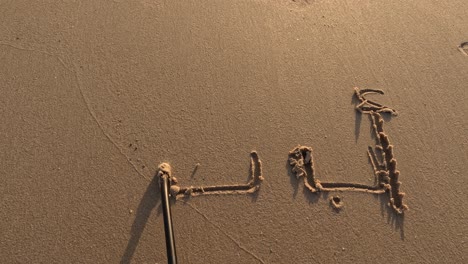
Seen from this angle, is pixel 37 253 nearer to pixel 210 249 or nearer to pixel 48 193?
pixel 48 193

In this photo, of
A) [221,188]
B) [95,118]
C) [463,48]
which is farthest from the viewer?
[463,48]

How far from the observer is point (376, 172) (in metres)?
1.81

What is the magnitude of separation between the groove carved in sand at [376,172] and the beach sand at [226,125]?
34 mm

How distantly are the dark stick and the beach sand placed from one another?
0.07 meters

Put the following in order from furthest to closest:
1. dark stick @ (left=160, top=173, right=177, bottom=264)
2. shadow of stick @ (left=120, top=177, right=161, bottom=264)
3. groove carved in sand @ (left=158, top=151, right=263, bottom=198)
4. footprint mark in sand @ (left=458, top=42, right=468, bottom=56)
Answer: footprint mark in sand @ (left=458, top=42, right=468, bottom=56)
groove carved in sand @ (left=158, top=151, right=263, bottom=198)
shadow of stick @ (left=120, top=177, right=161, bottom=264)
dark stick @ (left=160, top=173, right=177, bottom=264)

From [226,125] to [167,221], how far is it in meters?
0.56

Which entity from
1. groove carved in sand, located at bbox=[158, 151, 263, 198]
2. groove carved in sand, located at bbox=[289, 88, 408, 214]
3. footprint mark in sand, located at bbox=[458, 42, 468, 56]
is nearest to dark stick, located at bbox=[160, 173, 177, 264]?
groove carved in sand, located at bbox=[158, 151, 263, 198]

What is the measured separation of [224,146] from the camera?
6.00 ft

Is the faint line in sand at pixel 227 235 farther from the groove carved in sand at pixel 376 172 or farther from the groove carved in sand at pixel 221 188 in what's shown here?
the groove carved in sand at pixel 376 172

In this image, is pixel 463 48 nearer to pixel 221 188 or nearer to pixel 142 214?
pixel 221 188

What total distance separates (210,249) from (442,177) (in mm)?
1147

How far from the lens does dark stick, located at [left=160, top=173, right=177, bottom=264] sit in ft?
4.69

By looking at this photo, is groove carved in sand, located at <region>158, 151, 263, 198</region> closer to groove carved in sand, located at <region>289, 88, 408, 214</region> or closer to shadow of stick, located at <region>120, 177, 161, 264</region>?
shadow of stick, located at <region>120, 177, 161, 264</region>

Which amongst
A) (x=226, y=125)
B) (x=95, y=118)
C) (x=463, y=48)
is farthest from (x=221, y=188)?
(x=463, y=48)
